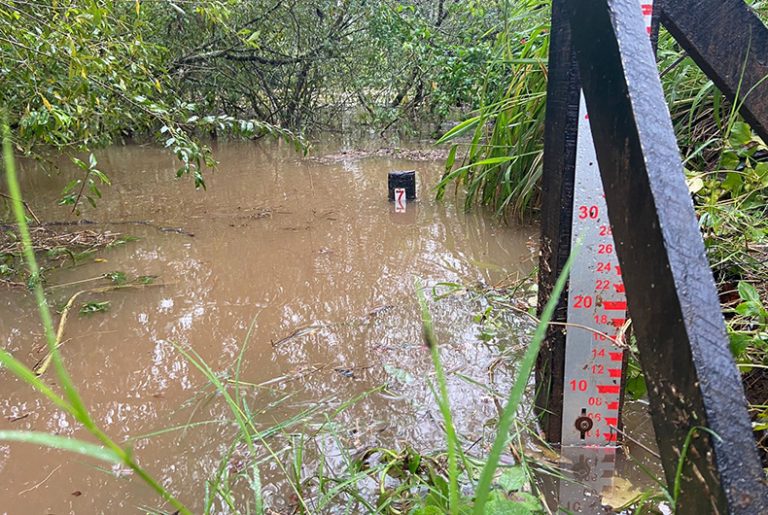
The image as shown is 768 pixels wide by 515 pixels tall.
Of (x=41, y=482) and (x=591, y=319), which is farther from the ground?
(x=591, y=319)

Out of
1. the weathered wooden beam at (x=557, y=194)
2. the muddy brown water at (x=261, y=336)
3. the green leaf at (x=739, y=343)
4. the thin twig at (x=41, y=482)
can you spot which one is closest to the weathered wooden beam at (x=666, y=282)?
the weathered wooden beam at (x=557, y=194)

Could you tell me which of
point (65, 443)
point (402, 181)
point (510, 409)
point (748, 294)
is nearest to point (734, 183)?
point (748, 294)

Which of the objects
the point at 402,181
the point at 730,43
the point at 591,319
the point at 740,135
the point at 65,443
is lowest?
the point at 591,319

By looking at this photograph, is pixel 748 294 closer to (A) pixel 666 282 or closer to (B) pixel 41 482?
(A) pixel 666 282

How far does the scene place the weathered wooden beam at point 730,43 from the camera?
3.55 ft

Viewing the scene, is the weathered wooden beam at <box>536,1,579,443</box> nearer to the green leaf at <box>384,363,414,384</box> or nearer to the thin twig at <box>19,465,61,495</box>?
the green leaf at <box>384,363,414,384</box>

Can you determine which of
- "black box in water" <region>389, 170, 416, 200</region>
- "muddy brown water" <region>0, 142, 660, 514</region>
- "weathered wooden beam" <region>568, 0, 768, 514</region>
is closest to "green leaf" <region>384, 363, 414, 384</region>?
"muddy brown water" <region>0, 142, 660, 514</region>

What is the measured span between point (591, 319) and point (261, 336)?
1276 mm

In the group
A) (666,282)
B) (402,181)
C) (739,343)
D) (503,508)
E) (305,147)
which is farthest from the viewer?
(402,181)

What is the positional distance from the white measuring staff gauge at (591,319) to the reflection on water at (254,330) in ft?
0.91

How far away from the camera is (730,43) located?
1.11 m

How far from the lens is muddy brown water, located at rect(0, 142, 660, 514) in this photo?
52.8 inches

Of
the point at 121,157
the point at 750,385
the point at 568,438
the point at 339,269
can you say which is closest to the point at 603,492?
the point at 568,438

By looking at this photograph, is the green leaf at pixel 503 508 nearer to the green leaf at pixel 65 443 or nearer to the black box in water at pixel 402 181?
the green leaf at pixel 65 443
